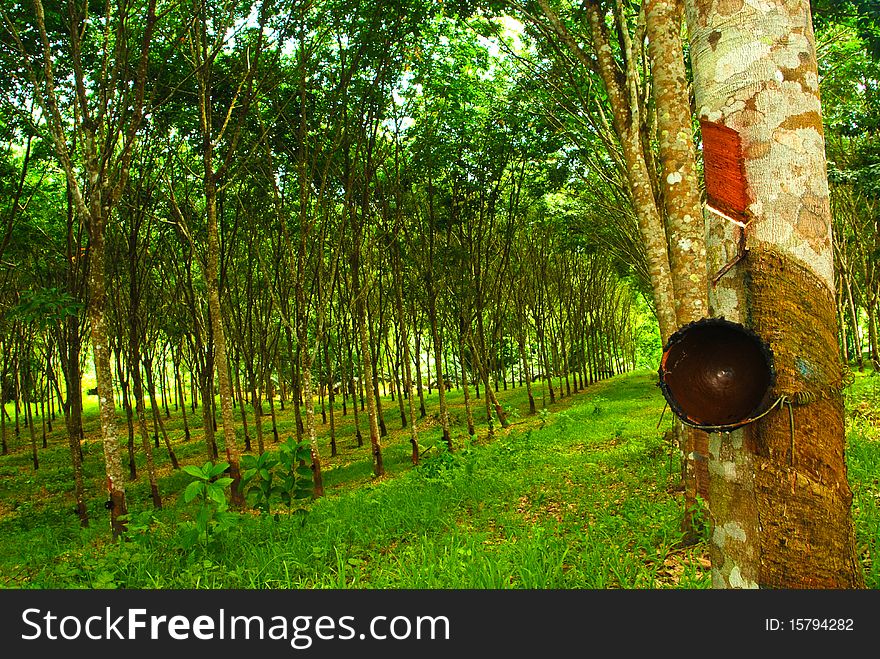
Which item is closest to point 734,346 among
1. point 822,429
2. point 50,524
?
point 822,429

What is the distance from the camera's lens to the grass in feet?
13.3

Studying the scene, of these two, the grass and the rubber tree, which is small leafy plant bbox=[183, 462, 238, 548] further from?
the rubber tree

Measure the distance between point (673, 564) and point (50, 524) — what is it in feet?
37.8

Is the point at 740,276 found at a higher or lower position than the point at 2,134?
lower

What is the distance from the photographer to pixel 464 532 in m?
5.61

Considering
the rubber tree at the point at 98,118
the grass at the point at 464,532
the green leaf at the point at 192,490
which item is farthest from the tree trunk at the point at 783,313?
the rubber tree at the point at 98,118

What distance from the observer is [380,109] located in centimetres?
1108

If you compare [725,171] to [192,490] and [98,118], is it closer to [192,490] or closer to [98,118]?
[192,490]

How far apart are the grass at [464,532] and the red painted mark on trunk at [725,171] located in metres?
2.73

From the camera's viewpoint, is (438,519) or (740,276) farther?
(438,519)

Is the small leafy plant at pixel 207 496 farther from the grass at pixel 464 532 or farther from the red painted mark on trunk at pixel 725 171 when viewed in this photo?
the red painted mark on trunk at pixel 725 171

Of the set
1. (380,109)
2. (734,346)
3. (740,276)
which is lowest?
(734,346)

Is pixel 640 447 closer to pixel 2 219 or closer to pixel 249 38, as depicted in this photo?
pixel 249 38

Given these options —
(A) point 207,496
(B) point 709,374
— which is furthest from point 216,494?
(B) point 709,374
